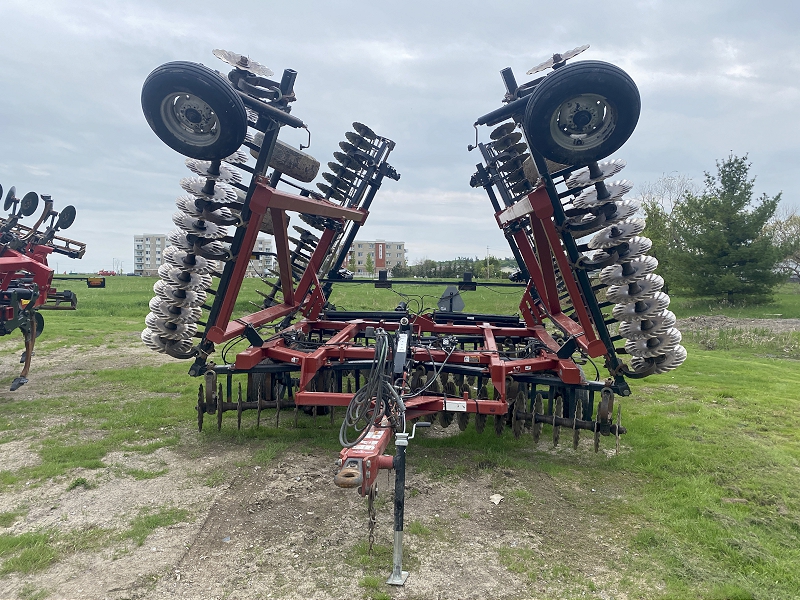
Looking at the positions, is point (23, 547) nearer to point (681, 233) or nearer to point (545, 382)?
point (545, 382)

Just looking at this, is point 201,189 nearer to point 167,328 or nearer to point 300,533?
point 167,328

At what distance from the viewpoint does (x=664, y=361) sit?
203 inches

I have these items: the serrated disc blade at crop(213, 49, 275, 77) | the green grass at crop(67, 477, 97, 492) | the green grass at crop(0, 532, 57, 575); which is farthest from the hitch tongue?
the serrated disc blade at crop(213, 49, 275, 77)

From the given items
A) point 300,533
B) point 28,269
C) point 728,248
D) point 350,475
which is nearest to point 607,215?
point 350,475

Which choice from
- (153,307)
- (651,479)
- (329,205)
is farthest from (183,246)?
(651,479)

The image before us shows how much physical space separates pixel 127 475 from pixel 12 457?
58.3 inches

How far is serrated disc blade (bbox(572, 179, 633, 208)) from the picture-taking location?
5.01 metres

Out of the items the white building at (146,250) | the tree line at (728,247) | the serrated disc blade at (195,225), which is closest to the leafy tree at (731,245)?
the tree line at (728,247)

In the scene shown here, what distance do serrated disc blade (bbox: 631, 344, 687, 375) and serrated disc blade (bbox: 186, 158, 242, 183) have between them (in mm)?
4578

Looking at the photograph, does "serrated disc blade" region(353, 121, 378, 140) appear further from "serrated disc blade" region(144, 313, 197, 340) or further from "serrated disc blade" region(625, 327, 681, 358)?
"serrated disc blade" region(625, 327, 681, 358)

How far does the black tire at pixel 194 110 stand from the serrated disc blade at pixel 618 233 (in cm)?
354

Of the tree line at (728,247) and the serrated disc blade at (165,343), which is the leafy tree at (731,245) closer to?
the tree line at (728,247)

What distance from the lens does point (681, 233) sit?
2605cm

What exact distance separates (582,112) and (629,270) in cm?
152
